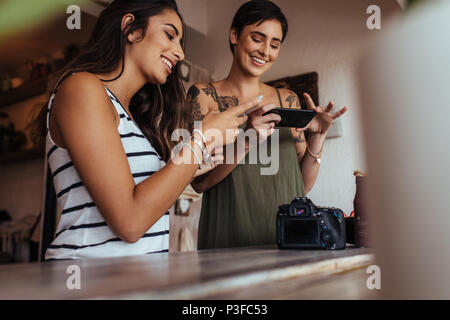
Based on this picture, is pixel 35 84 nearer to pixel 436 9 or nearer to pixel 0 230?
pixel 0 230

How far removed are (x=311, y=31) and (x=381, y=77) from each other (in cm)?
206

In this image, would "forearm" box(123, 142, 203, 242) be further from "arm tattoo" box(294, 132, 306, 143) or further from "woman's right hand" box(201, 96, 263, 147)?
"arm tattoo" box(294, 132, 306, 143)

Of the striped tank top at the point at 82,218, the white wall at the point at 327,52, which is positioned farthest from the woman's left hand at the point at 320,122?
the white wall at the point at 327,52

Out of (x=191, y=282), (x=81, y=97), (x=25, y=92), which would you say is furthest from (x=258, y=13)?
(x=25, y=92)

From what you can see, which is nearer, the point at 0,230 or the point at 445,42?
the point at 445,42

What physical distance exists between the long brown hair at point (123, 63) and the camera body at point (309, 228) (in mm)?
399

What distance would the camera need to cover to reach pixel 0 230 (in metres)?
2.85

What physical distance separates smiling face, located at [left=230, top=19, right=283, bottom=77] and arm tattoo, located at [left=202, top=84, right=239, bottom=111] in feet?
0.37

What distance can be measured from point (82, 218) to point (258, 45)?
0.77 meters

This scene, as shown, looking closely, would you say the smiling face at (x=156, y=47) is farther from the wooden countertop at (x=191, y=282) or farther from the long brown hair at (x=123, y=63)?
the wooden countertop at (x=191, y=282)

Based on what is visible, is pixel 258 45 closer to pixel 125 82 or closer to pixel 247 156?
pixel 247 156

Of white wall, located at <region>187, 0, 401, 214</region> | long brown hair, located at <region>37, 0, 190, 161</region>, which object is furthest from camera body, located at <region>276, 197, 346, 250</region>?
white wall, located at <region>187, 0, 401, 214</region>

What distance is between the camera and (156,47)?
866 millimetres
